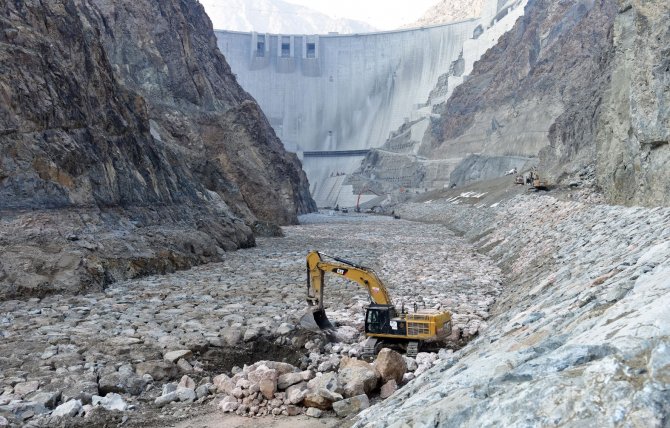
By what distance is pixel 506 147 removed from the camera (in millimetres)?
71125

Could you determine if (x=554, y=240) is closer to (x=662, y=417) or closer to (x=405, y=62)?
(x=662, y=417)

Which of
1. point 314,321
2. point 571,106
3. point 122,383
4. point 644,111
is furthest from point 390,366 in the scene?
point 571,106

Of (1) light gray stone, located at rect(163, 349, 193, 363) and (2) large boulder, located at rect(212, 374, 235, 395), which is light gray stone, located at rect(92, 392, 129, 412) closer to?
(2) large boulder, located at rect(212, 374, 235, 395)

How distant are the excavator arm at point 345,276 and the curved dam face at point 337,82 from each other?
323ft

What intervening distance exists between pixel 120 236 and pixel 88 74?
7.23 meters

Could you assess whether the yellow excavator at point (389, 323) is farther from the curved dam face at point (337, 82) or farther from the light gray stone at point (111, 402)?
the curved dam face at point (337, 82)

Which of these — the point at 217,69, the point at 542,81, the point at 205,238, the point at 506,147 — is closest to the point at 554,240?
the point at 205,238

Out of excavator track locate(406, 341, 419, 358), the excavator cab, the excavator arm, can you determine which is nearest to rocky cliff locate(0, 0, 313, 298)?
the excavator arm

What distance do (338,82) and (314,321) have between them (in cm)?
11170

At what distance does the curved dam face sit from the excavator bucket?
324 ft

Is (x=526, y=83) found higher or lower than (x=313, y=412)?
higher

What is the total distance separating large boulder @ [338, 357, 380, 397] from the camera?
303 inches

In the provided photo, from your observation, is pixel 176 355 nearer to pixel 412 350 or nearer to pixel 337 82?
pixel 412 350

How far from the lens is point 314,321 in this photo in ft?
35.5
